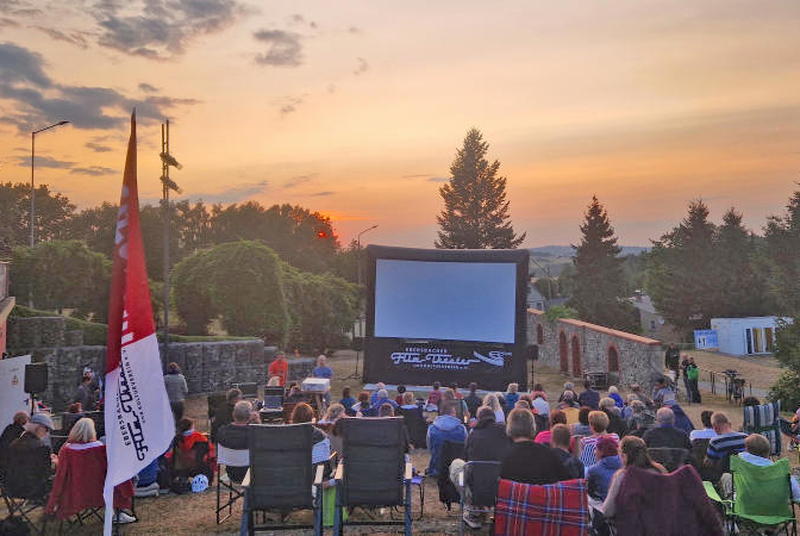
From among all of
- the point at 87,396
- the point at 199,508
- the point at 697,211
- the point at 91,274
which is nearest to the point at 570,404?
the point at 199,508

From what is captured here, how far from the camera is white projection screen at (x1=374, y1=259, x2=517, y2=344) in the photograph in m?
16.9

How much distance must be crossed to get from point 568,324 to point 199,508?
65.5ft

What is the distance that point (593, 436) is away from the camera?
6461mm

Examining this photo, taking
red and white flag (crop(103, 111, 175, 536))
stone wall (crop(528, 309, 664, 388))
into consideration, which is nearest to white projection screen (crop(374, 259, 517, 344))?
stone wall (crop(528, 309, 664, 388))

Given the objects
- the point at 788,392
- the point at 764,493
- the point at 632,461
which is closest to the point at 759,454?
the point at 764,493

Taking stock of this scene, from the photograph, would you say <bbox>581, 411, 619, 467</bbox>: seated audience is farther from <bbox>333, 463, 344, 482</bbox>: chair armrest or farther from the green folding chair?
<bbox>333, 463, 344, 482</bbox>: chair armrest

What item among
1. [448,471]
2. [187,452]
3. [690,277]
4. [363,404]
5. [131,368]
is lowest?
[187,452]

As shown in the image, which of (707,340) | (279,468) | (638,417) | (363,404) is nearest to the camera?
(279,468)

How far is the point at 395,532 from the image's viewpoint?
21.2 ft

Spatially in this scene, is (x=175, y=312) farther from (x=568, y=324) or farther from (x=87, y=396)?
(x=568, y=324)

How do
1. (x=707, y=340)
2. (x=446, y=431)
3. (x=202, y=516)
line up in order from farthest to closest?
(x=707, y=340), (x=446, y=431), (x=202, y=516)

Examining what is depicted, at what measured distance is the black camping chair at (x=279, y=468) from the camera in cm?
550

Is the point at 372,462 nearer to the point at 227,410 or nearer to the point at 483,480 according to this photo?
the point at 483,480

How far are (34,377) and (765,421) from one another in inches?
469
